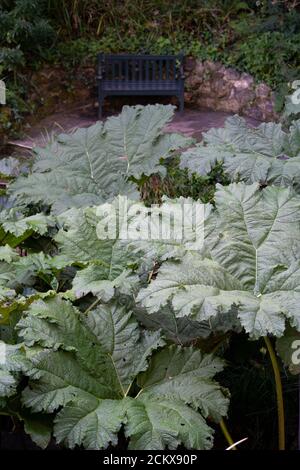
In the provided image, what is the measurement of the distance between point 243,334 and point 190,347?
1.30 feet

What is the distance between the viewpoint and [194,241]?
6.45ft

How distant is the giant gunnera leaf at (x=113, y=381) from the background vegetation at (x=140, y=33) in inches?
232

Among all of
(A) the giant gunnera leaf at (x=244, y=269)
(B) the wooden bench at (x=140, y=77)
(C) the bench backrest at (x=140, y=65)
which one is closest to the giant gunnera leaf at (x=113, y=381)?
(A) the giant gunnera leaf at (x=244, y=269)

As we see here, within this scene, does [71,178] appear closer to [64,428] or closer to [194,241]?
[194,241]

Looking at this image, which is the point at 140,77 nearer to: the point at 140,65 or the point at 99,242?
the point at 140,65

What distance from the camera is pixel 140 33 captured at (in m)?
8.60

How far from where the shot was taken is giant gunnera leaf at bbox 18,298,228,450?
165cm

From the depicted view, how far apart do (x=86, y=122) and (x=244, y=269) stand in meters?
6.09

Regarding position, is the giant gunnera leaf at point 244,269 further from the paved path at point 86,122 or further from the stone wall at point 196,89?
the stone wall at point 196,89

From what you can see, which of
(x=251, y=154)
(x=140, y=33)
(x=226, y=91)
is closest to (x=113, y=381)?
(x=251, y=154)

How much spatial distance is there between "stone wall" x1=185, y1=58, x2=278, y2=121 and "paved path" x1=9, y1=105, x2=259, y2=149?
136mm

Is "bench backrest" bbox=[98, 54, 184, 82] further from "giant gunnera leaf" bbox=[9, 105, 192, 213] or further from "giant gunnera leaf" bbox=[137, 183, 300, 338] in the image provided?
"giant gunnera leaf" bbox=[137, 183, 300, 338]

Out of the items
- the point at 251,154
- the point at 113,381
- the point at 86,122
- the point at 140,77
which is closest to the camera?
the point at 113,381

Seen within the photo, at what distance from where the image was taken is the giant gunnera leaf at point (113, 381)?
1.65 metres
